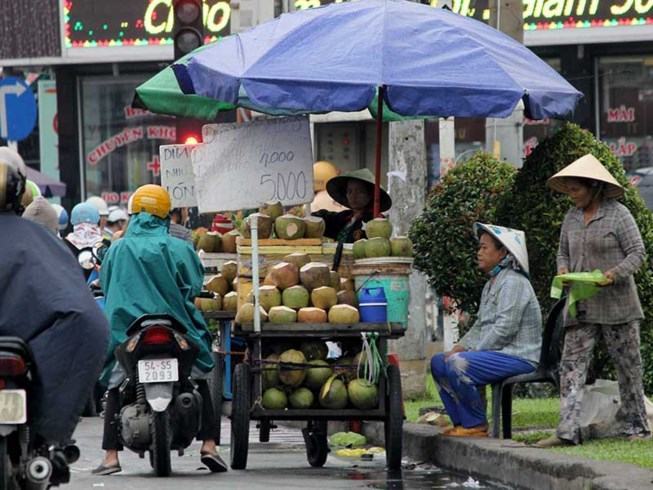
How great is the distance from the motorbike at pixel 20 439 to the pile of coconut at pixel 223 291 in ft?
19.5

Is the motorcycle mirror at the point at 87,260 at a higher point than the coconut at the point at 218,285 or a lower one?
higher

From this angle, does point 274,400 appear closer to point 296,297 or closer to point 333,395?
point 333,395

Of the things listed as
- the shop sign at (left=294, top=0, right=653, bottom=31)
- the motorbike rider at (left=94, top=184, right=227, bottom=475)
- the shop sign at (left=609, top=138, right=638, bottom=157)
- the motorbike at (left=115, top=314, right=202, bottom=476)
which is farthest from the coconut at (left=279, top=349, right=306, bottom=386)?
the shop sign at (left=609, top=138, right=638, bottom=157)

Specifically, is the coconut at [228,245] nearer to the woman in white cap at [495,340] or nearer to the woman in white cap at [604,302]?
the woman in white cap at [495,340]

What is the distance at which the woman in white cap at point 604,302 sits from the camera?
37.0ft

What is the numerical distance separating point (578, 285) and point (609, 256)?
336mm

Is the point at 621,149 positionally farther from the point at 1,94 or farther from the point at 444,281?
the point at 444,281

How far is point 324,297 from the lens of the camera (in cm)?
1139

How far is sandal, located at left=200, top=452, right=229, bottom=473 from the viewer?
1134cm

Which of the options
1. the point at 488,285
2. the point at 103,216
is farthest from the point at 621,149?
the point at 488,285

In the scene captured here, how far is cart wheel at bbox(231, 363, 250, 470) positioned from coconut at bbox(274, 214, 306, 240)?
3.10ft

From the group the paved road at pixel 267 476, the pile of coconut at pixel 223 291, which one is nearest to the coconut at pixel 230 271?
the pile of coconut at pixel 223 291

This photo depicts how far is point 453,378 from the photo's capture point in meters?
11.7

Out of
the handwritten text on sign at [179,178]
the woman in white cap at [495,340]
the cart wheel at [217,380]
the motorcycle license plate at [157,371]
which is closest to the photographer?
the motorcycle license plate at [157,371]
